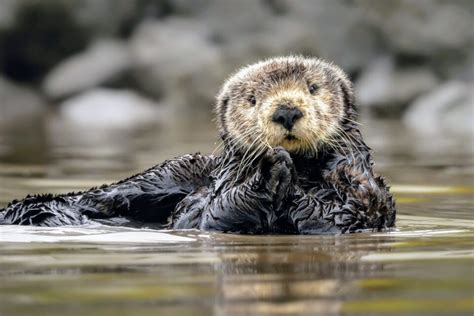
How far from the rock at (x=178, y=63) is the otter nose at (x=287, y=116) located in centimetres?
1757

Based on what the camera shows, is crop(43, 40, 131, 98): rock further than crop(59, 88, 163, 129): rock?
Yes

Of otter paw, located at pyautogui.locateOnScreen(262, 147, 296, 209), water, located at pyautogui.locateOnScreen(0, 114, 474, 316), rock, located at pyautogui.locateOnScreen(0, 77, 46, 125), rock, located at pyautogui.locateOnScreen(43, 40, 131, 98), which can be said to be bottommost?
water, located at pyautogui.locateOnScreen(0, 114, 474, 316)

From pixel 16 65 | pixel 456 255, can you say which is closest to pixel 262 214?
pixel 456 255

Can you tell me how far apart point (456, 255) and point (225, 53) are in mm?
18630

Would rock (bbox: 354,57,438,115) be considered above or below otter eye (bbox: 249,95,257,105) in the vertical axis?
above

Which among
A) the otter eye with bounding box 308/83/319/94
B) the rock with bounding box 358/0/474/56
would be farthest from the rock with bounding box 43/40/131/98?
the otter eye with bounding box 308/83/319/94

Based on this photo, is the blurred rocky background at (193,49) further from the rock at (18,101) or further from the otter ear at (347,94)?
the otter ear at (347,94)

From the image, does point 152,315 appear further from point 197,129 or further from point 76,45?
point 76,45

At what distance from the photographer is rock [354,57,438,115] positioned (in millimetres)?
21094

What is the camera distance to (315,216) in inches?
186

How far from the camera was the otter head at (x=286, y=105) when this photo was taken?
473 centimetres

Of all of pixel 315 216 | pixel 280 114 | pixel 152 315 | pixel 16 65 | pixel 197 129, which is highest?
pixel 16 65

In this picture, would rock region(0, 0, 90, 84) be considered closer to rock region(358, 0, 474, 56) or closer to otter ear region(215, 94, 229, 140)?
rock region(358, 0, 474, 56)

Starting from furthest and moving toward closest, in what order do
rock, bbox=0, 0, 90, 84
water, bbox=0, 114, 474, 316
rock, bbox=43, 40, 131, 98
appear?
1. rock, bbox=43, 40, 131, 98
2. rock, bbox=0, 0, 90, 84
3. water, bbox=0, 114, 474, 316
